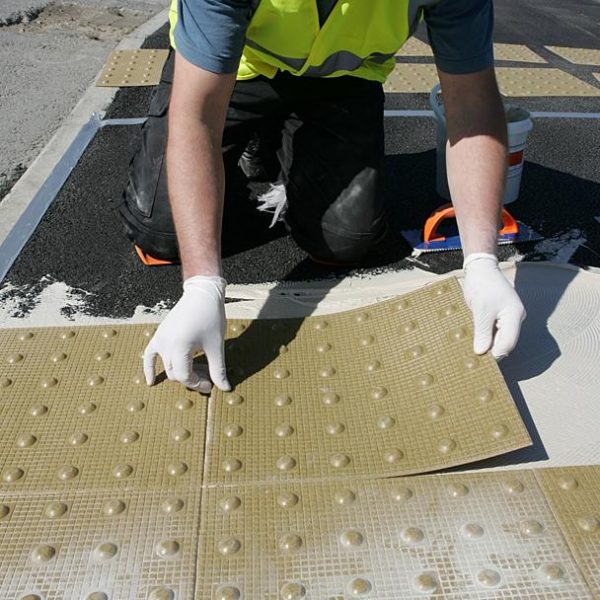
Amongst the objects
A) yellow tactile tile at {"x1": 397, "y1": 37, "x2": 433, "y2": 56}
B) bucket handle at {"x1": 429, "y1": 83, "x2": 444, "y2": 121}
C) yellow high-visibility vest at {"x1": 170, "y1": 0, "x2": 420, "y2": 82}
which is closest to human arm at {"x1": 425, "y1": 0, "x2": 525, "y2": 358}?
yellow high-visibility vest at {"x1": 170, "y1": 0, "x2": 420, "y2": 82}

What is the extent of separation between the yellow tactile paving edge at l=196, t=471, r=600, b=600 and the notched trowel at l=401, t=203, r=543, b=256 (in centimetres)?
151

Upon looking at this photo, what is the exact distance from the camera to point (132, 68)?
5.36 meters

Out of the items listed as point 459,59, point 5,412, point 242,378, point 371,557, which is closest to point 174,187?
point 242,378

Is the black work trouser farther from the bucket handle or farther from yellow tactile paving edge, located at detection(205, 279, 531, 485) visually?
yellow tactile paving edge, located at detection(205, 279, 531, 485)

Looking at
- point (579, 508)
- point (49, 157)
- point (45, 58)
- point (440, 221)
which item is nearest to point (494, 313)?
point (579, 508)

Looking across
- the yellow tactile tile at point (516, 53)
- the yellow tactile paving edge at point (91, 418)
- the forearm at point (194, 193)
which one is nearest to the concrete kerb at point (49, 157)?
the yellow tactile paving edge at point (91, 418)

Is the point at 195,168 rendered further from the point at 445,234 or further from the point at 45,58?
the point at 45,58

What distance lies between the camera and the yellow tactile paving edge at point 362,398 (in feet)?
6.14

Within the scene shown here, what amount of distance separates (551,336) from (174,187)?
1.42 meters

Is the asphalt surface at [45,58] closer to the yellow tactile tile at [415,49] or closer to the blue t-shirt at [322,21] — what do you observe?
the blue t-shirt at [322,21]

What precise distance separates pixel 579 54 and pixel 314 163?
4300mm

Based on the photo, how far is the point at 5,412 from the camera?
2053mm

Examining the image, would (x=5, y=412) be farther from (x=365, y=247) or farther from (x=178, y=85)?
(x=365, y=247)

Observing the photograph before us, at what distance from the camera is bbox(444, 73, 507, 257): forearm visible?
92.4 inches
